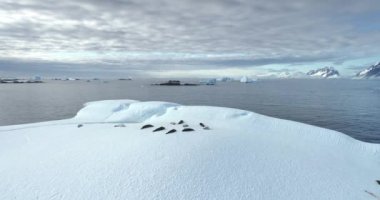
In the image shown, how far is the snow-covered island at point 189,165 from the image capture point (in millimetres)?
7895

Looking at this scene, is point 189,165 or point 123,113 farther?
point 123,113

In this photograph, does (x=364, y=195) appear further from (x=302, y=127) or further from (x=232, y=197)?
(x=302, y=127)

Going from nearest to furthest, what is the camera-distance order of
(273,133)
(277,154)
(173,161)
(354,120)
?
(173,161) < (277,154) < (273,133) < (354,120)

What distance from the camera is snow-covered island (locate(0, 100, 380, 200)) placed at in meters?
7.89

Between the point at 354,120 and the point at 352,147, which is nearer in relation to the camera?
the point at 352,147

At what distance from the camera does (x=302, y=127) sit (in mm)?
15523

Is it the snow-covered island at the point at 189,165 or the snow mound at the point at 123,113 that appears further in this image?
the snow mound at the point at 123,113

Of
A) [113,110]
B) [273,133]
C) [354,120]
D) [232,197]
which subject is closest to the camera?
[232,197]

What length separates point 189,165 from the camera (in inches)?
361

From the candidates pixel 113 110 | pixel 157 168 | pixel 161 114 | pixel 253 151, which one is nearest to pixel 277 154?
pixel 253 151

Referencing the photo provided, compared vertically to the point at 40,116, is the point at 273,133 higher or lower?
higher

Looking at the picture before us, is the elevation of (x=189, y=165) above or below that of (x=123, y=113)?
above

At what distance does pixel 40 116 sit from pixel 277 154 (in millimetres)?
28159

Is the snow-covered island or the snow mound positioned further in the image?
the snow mound
